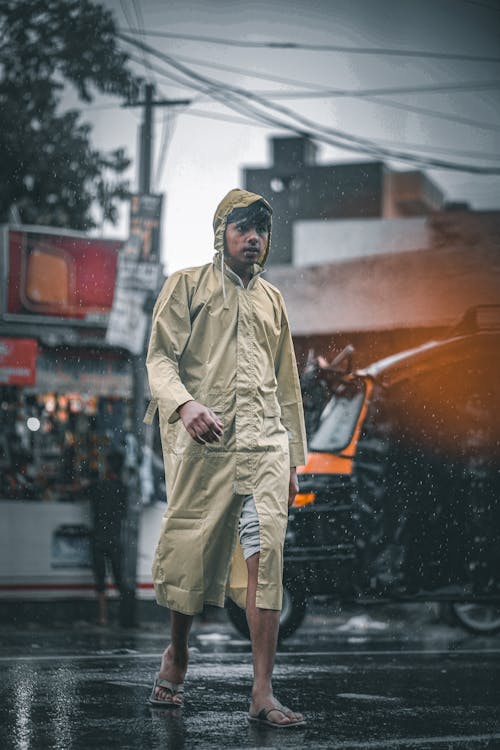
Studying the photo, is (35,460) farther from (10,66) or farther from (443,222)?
(443,222)

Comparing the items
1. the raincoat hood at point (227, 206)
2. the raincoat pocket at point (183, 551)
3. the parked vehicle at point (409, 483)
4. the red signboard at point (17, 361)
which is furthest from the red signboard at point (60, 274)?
the raincoat pocket at point (183, 551)

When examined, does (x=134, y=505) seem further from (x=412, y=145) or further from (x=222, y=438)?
(x=222, y=438)

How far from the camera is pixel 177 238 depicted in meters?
8.17

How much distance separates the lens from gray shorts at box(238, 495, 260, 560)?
4504 mm

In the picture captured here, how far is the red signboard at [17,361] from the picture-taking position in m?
9.79

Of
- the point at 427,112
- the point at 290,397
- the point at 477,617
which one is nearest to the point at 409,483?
the point at 477,617

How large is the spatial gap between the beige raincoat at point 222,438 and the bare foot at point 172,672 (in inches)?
8.9

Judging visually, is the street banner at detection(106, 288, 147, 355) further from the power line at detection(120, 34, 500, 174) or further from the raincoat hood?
the raincoat hood

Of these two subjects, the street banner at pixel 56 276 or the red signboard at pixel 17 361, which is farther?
the red signboard at pixel 17 361

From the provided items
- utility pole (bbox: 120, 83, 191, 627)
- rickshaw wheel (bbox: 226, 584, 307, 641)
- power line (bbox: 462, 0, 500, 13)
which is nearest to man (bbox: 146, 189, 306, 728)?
rickshaw wheel (bbox: 226, 584, 307, 641)

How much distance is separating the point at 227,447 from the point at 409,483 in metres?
3.63

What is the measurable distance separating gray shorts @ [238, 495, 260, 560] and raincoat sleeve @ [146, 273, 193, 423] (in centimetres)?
46

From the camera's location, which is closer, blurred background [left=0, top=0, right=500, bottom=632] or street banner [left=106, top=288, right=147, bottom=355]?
blurred background [left=0, top=0, right=500, bottom=632]

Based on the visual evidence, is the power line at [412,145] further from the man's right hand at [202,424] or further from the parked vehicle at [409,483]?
the man's right hand at [202,424]
